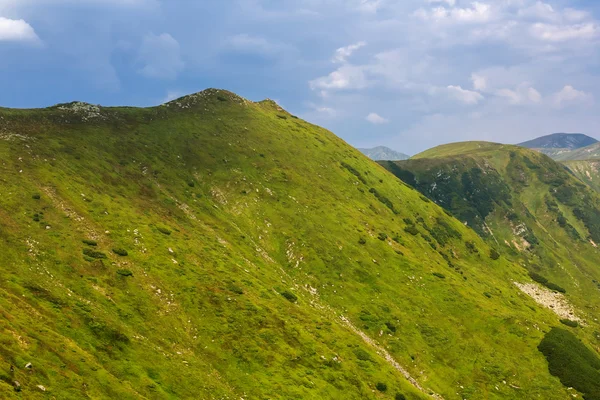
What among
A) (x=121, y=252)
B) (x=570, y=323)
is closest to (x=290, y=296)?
(x=121, y=252)

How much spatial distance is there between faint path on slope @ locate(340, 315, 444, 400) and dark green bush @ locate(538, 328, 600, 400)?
840 inches

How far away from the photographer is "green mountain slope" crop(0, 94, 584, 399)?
118 ft

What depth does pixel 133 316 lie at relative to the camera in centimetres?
4238

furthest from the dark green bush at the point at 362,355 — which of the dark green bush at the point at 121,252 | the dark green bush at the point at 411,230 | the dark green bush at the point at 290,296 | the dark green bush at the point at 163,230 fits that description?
the dark green bush at the point at 411,230

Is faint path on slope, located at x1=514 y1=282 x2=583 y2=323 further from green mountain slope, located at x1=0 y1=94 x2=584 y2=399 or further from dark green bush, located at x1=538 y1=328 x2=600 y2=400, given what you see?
dark green bush, located at x1=538 y1=328 x2=600 y2=400

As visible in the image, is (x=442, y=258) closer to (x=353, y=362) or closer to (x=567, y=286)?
(x=353, y=362)

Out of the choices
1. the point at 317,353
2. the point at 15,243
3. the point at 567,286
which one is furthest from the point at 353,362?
the point at 567,286

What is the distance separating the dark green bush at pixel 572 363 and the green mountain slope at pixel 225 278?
1.76 m

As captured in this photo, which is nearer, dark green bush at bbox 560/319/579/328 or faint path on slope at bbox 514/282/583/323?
dark green bush at bbox 560/319/579/328

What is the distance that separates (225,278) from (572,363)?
187 ft

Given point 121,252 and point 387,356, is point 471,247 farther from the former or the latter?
point 121,252

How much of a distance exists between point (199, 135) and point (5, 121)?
4379cm

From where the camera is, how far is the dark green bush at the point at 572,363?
57719mm

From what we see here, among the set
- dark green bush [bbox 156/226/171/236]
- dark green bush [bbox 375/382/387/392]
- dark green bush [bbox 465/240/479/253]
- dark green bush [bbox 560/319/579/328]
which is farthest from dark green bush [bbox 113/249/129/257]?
dark green bush [bbox 465/240/479/253]
